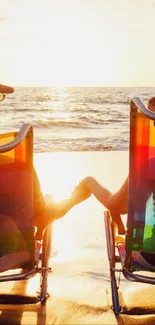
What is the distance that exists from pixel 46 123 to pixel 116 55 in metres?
24.4

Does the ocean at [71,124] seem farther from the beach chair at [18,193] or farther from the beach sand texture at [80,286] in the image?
the beach chair at [18,193]

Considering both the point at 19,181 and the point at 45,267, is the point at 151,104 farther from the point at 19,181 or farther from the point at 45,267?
the point at 45,267

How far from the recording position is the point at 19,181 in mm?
3047

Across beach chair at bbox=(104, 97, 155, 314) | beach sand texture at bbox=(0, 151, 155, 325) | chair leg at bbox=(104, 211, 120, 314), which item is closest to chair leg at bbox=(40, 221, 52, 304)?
beach sand texture at bbox=(0, 151, 155, 325)

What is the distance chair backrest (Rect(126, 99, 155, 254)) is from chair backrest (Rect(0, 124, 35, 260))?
1.98ft

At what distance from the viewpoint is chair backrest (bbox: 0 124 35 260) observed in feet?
9.75

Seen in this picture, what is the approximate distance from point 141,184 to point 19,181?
0.73 meters

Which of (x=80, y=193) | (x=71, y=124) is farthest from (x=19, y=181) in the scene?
(x=71, y=124)

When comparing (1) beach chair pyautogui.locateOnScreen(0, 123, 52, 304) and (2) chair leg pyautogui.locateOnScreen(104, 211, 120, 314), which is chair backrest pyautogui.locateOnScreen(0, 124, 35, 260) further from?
(2) chair leg pyautogui.locateOnScreen(104, 211, 120, 314)

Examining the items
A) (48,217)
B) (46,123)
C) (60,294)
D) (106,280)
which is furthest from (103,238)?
(46,123)

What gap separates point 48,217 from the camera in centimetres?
342

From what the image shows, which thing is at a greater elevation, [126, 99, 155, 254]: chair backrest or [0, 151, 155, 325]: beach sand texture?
[126, 99, 155, 254]: chair backrest

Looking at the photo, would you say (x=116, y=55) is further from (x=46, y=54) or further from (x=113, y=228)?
(x=113, y=228)

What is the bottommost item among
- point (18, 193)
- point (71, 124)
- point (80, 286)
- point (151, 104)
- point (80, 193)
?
point (80, 286)
